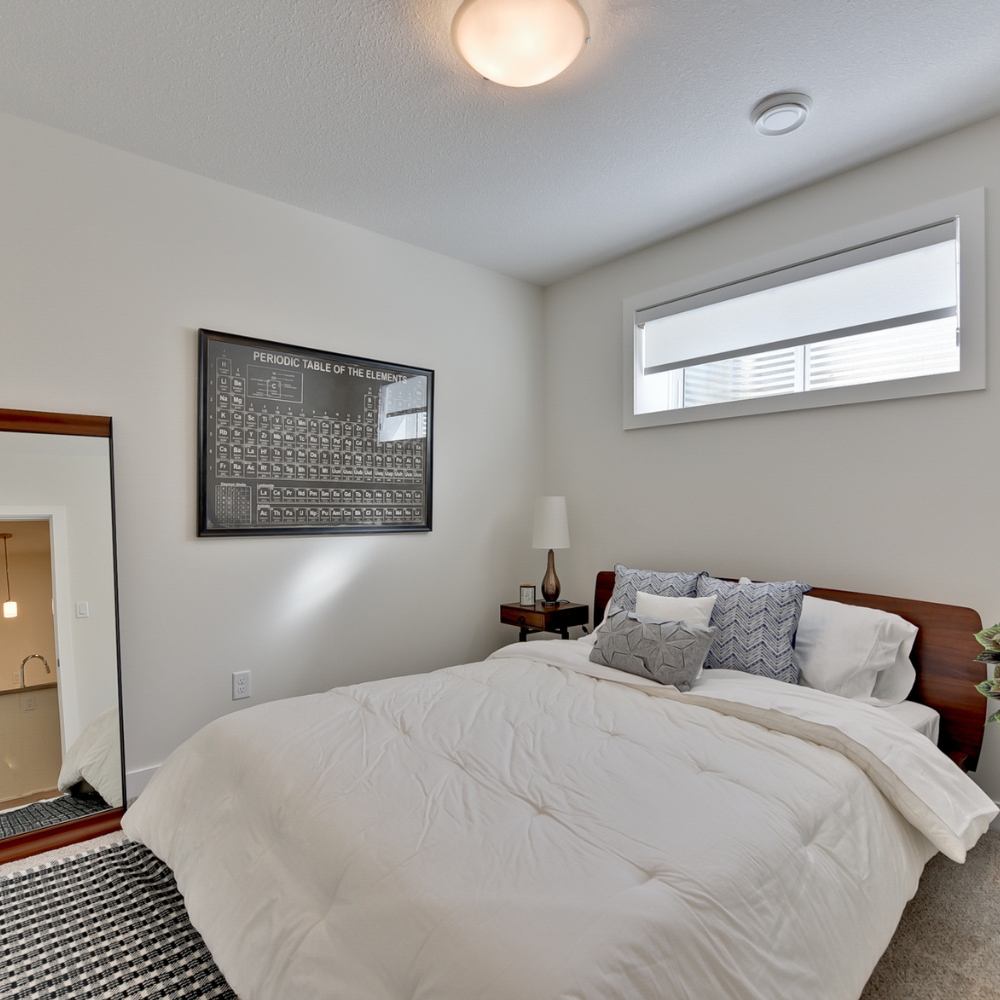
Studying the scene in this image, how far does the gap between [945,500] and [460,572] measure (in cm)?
236

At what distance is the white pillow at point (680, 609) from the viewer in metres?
2.53

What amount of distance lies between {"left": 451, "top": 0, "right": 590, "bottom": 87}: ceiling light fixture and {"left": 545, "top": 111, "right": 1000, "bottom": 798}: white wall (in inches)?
60.3

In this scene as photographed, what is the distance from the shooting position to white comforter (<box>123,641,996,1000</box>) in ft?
3.34

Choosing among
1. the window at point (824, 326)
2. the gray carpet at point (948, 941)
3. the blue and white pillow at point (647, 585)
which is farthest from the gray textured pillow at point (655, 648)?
the window at point (824, 326)

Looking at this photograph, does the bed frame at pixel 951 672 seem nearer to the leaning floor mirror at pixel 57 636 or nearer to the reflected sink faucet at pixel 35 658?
the leaning floor mirror at pixel 57 636

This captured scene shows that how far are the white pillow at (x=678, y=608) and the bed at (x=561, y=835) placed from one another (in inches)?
14.4

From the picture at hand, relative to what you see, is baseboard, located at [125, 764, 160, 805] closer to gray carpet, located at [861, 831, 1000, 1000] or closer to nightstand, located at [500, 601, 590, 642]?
nightstand, located at [500, 601, 590, 642]

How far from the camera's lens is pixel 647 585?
2.91 metres

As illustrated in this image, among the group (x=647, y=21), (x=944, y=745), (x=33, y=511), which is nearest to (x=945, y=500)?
(x=944, y=745)

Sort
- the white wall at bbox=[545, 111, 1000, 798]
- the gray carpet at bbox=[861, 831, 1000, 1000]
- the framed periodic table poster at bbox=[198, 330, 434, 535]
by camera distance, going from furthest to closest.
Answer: the framed periodic table poster at bbox=[198, 330, 434, 535], the white wall at bbox=[545, 111, 1000, 798], the gray carpet at bbox=[861, 831, 1000, 1000]

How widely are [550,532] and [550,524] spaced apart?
0.05m

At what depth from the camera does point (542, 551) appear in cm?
404

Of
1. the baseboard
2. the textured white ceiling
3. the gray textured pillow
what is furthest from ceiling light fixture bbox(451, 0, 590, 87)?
the baseboard

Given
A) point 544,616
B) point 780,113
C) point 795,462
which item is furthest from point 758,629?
point 780,113
